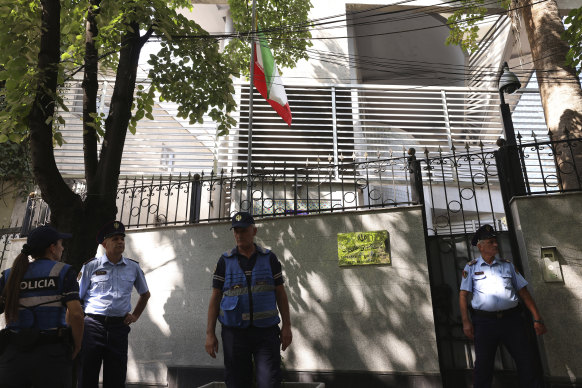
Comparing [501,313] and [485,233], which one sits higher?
[485,233]

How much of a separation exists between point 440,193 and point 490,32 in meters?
5.48

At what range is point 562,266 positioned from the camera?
4.87m

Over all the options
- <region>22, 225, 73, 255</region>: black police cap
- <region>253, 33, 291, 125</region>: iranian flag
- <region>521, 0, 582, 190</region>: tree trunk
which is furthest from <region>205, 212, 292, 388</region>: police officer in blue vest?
<region>521, 0, 582, 190</region>: tree trunk

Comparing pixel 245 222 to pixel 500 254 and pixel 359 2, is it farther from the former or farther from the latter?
pixel 359 2

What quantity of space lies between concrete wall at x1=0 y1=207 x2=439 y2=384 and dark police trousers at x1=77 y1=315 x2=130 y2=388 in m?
2.13

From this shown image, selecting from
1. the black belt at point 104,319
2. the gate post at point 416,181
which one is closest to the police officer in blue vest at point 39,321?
the black belt at point 104,319

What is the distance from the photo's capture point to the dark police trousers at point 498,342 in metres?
4.08

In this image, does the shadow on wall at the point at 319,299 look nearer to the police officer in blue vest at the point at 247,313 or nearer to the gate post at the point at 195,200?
the gate post at the point at 195,200

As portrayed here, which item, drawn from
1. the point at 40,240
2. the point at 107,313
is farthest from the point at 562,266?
the point at 40,240

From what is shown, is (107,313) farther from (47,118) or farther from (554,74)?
(554,74)

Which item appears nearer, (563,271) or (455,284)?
(563,271)

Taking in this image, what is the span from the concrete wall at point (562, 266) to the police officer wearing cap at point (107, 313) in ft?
15.9

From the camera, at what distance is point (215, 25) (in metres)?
15.4

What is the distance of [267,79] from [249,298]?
504cm
